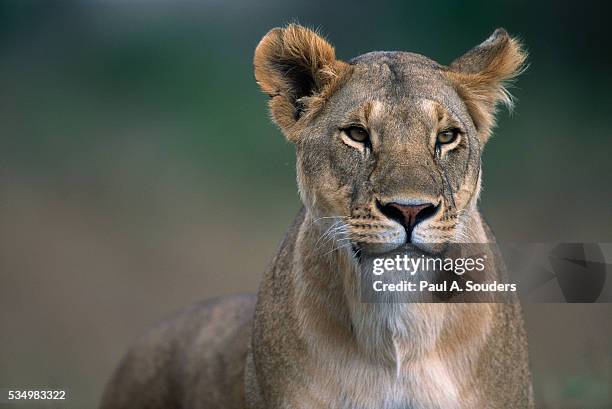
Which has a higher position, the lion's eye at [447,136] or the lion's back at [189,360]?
the lion's eye at [447,136]

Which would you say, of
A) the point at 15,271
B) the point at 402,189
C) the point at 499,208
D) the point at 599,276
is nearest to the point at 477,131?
the point at 402,189

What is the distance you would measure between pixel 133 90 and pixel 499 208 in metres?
2.00

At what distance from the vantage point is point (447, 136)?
279 centimetres

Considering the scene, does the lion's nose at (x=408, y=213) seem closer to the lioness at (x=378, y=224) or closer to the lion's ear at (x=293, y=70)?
the lioness at (x=378, y=224)

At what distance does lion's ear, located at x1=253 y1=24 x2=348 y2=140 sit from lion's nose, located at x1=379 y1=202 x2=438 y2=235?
1.64 ft

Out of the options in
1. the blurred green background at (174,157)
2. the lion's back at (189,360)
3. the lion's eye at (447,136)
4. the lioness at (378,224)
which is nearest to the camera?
the lioness at (378,224)

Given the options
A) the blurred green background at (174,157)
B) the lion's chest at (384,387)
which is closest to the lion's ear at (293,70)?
the lion's chest at (384,387)

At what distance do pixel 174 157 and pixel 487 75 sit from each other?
10.8ft

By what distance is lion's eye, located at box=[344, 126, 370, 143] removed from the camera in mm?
2756

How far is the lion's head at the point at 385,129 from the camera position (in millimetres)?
2604

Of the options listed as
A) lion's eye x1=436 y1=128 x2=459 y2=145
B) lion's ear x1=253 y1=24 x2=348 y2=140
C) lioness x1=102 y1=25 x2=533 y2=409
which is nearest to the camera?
lioness x1=102 y1=25 x2=533 y2=409

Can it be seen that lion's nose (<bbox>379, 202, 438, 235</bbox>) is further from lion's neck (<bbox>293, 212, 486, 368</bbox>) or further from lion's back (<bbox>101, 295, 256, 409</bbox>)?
lion's back (<bbox>101, 295, 256, 409</bbox>)

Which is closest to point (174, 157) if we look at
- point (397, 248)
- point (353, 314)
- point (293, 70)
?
point (293, 70)

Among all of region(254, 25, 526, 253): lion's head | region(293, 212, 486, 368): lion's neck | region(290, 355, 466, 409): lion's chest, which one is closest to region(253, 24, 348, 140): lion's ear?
region(254, 25, 526, 253): lion's head
